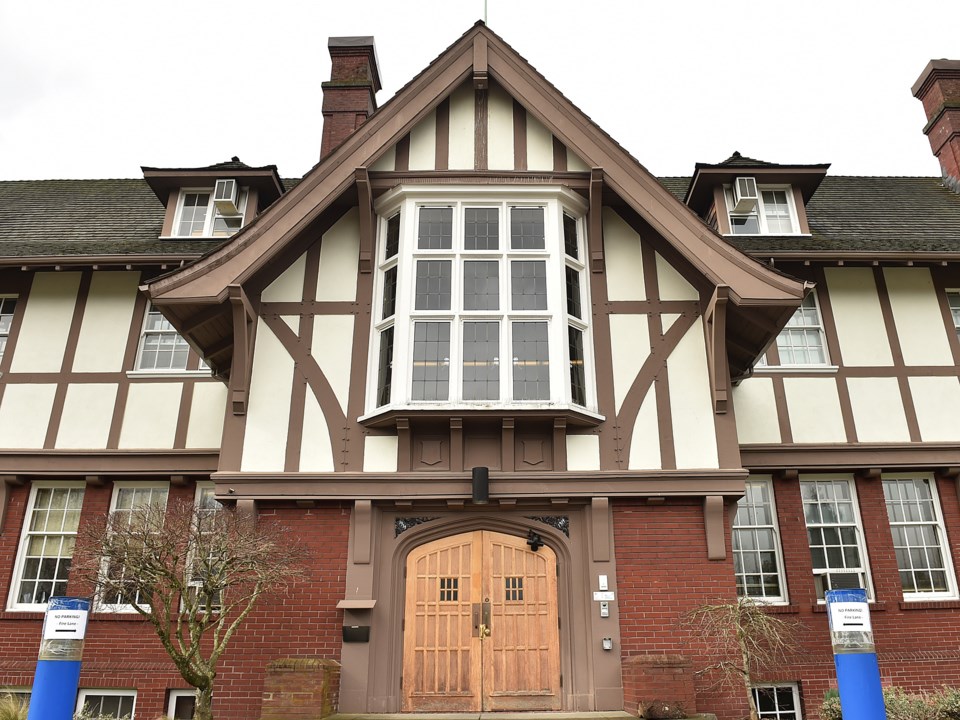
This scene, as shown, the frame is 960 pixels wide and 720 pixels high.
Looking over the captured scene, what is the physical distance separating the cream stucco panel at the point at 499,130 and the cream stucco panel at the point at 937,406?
8558 millimetres

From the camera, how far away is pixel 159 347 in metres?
14.7

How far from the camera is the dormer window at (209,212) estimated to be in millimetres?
15953

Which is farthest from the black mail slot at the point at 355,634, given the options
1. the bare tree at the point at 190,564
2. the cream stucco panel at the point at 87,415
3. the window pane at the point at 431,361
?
the cream stucco panel at the point at 87,415

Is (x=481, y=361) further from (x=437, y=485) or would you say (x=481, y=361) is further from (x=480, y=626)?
(x=480, y=626)

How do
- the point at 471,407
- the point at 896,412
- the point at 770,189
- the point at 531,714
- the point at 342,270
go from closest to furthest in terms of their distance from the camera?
the point at 531,714
the point at 471,407
the point at 342,270
the point at 896,412
the point at 770,189

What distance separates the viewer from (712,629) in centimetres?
1116

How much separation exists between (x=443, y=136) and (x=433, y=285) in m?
2.88

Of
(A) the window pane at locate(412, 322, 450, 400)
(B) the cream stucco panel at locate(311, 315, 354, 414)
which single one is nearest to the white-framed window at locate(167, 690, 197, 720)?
(B) the cream stucco panel at locate(311, 315, 354, 414)

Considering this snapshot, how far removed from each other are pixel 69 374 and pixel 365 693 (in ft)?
26.7

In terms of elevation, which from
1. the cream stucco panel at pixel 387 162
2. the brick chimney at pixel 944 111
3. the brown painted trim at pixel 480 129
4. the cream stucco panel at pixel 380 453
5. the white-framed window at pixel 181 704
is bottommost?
the white-framed window at pixel 181 704

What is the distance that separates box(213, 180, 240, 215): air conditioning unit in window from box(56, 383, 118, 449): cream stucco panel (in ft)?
13.9

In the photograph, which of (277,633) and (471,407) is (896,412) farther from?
(277,633)

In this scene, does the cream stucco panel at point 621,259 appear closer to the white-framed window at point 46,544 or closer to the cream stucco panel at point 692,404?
the cream stucco panel at point 692,404

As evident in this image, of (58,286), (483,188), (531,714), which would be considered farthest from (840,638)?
(58,286)
